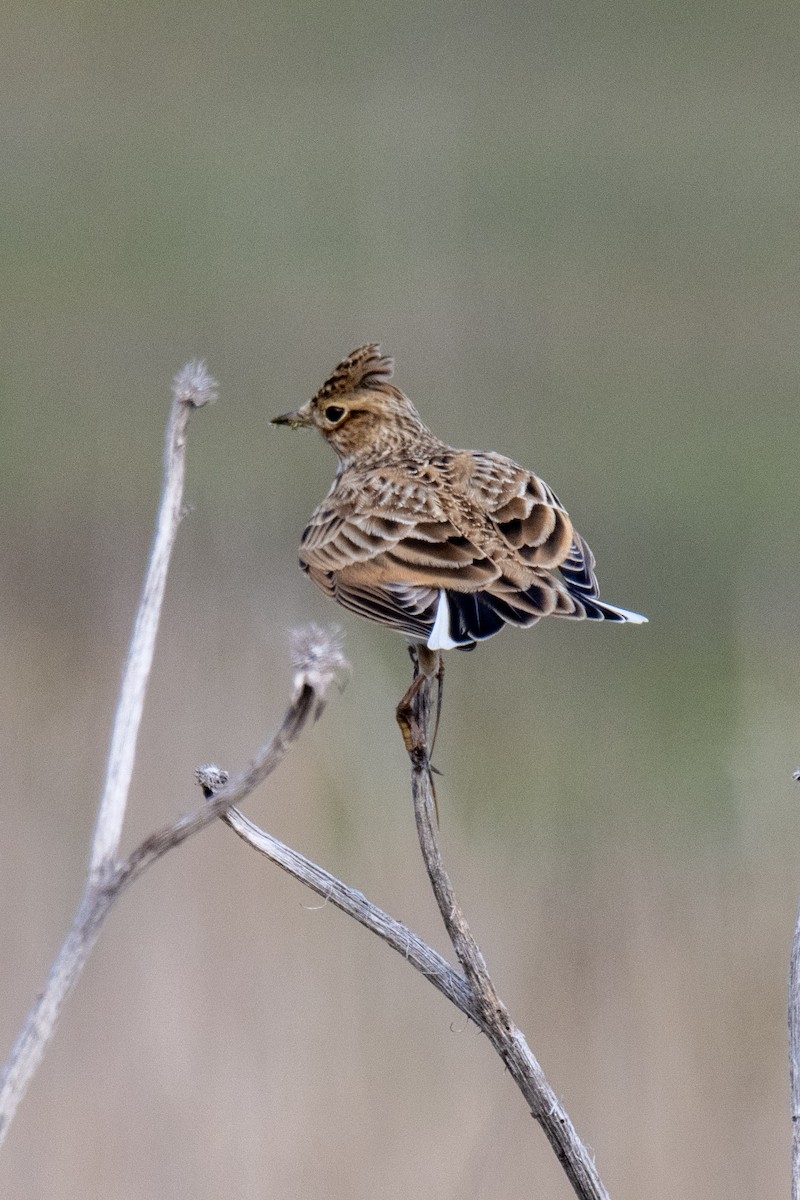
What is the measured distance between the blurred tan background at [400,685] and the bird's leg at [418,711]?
6.24ft

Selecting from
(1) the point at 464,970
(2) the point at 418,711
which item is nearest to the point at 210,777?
(1) the point at 464,970

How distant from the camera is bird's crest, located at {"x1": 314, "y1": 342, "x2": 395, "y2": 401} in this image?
182 inches

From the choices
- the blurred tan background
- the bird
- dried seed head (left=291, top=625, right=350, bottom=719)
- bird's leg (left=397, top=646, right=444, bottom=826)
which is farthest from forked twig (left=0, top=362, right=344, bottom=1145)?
the blurred tan background

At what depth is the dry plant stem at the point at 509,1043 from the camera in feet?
6.94

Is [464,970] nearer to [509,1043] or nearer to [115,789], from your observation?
[509,1043]

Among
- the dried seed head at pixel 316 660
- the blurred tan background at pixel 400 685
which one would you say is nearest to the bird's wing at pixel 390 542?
the blurred tan background at pixel 400 685

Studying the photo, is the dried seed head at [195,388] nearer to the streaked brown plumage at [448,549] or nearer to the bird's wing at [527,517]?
the streaked brown plumage at [448,549]

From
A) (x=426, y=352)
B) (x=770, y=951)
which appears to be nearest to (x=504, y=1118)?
(x=770, y=951)

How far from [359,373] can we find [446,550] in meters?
0.98

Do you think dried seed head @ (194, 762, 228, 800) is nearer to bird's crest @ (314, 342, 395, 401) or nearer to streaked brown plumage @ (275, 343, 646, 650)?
streaked brown plumage @ (275, 343, 646, 650)

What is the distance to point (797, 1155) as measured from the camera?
2.11 m

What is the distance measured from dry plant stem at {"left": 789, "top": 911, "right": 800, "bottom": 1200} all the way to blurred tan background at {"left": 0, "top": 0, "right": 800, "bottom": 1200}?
9.42ft

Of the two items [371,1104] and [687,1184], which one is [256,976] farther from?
[687,1184]

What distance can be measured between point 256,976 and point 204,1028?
0.42 meters
